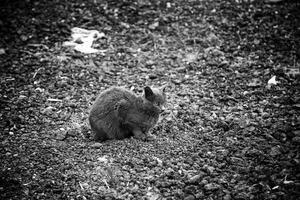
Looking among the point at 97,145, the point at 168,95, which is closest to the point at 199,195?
the point at 97,145

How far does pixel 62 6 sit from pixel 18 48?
1.81m

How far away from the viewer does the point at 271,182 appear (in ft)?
14.8

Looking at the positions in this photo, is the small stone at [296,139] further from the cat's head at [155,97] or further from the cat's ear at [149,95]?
the cat's ear at [149,95]

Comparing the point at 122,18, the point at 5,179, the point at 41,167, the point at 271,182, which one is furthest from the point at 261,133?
the point at 122,18

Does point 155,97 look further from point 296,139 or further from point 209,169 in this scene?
point 296,139

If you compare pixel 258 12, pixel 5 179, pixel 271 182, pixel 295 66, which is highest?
pixel 258 12

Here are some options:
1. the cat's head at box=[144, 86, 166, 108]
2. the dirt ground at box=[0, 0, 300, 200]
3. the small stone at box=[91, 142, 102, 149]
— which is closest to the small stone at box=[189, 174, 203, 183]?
the dirt ground at box=[0, 0, 300, 200]

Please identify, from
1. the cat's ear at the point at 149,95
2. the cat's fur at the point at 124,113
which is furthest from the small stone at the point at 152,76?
the cat's ear at the point at 149,95

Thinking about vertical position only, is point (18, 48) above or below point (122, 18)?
below

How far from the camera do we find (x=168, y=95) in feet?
21.4

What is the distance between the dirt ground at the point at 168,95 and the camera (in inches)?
183

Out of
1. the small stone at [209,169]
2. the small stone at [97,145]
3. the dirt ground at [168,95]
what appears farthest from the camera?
the small stone at [97,145]

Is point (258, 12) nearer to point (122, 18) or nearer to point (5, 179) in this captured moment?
point (122, 18)

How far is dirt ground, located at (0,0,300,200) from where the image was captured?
4.65m
